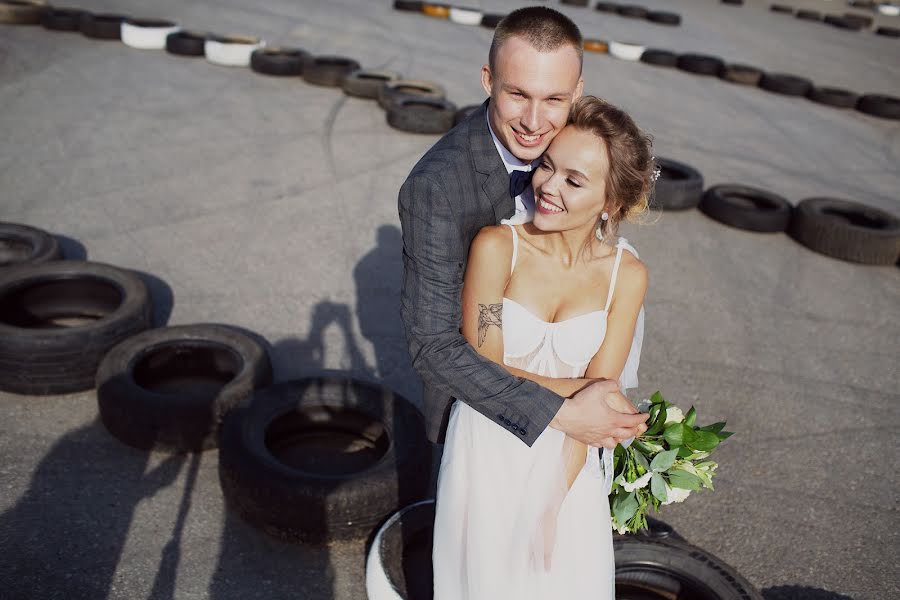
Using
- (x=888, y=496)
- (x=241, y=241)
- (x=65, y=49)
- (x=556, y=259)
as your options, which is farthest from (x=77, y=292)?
(x=65, y=49)

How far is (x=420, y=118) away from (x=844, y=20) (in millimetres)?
23770

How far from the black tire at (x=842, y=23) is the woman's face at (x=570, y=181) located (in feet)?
98.1

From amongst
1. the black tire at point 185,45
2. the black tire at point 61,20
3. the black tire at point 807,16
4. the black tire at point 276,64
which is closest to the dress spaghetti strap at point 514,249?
the black tire at point 276,64

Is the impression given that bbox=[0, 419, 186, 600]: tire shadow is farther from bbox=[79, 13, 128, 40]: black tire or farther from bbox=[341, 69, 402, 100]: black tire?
bbox=[79, 13, 128, 40]: black tire

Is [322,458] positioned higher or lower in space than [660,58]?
lower

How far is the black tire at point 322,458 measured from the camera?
3898 mm

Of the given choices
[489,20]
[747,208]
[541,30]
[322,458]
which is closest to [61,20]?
[489,20]

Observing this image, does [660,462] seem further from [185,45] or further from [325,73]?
[185,45]

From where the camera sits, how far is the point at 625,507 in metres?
2.96

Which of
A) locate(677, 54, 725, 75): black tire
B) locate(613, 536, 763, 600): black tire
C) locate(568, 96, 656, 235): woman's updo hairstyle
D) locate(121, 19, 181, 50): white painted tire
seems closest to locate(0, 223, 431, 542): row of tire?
locate(613, 536, 763, 600): black tire

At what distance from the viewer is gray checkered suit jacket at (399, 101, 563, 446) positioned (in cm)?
252

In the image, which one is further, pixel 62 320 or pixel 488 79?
pixel 62 320

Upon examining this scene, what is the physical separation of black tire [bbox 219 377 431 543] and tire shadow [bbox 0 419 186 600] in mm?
633

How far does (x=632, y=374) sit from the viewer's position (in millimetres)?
2957
